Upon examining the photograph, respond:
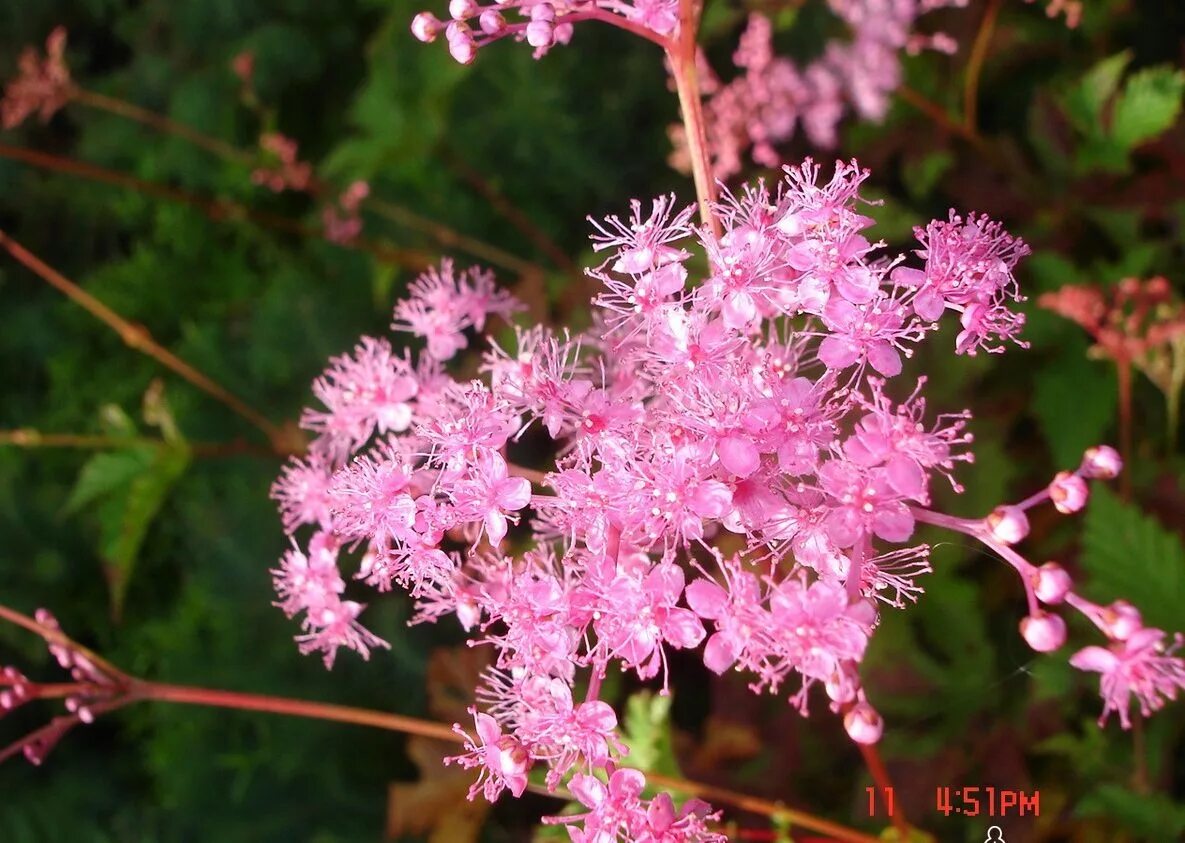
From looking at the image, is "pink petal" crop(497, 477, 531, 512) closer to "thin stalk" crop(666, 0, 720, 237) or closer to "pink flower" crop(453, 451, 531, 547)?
"pink flower" crop(453, 451, 531, 547)

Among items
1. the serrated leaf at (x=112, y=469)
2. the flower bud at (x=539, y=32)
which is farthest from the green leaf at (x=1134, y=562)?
the serrated leaf at (x=112, y=469)

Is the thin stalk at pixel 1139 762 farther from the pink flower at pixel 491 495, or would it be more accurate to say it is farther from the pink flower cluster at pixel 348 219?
the pink flower cluster at pixel 348 219

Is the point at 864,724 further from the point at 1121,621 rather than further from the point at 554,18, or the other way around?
the point at 554,18

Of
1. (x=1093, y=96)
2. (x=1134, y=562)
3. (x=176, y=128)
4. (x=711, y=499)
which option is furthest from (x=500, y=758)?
(x=176, y=128)

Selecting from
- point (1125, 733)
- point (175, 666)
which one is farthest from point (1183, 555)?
point (175, 666)

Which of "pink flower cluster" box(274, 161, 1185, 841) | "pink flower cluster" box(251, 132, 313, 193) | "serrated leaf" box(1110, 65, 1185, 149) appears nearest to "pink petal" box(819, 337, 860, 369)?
"pink flower cluster" box(274, 161, 1185, 841)

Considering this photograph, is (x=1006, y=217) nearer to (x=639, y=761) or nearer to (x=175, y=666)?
(x=639, y=761)
